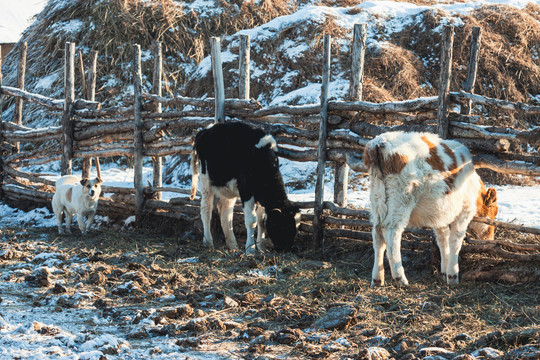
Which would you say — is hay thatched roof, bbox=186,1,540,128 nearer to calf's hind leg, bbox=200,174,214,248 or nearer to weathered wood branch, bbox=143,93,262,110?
weathered wood branch, bbox=143,93,262,110

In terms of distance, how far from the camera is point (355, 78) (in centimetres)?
798

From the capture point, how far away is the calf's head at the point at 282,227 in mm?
7641

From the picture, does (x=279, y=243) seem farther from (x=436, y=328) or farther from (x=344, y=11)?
(x=344, y=11)

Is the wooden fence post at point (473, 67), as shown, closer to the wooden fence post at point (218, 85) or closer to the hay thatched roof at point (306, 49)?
the wooden fence post at point (218, 85)

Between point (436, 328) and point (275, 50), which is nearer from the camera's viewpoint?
point (436, 328)

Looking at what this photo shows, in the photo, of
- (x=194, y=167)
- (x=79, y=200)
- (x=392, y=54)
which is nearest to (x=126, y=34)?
(x=392, y=54)

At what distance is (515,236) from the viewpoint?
7.23 meters

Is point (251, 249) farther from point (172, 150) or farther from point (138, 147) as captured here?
point (138, 147)

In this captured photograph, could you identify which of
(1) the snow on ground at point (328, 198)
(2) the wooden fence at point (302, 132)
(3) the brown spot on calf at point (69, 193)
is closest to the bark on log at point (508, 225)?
(2) the wooden fence at point (302, 132)

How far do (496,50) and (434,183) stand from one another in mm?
8745

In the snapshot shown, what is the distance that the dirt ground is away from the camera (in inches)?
161

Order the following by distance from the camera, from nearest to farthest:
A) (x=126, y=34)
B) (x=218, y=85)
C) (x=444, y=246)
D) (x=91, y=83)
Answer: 1. (x=444, y=246)
2. (x=218, y=85)
3. (x=91, y=83)
4. (x=126, y=34)

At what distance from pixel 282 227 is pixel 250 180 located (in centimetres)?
76

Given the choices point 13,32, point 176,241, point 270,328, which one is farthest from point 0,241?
point 13,32
